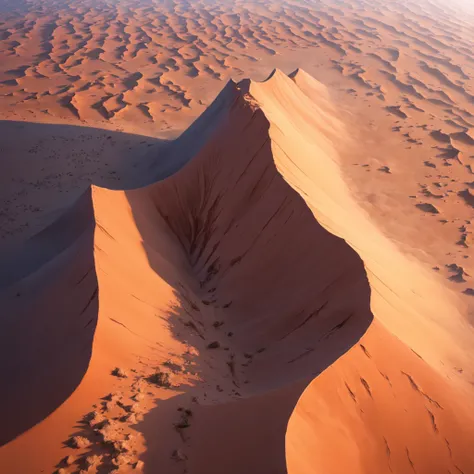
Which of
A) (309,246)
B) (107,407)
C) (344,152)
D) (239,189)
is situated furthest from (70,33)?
(107,407)

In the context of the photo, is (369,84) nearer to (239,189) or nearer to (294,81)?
(294,81)

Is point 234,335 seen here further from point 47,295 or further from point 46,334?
point 47,295

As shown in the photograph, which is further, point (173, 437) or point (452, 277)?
point (452, 277)

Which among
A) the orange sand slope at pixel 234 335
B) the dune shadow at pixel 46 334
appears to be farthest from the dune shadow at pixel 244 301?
the dune shadow at pixel 46 334

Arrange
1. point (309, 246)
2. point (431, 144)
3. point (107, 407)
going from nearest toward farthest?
point (107, 407), point (309, 246), point (431, 144)

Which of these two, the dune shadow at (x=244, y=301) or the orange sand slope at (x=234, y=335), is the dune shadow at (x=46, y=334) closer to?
the orange sand slope at (x=234, y=335)

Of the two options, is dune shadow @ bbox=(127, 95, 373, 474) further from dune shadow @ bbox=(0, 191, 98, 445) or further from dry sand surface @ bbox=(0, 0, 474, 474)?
dune shadow @ bbox=(0, 191, 98, 445)

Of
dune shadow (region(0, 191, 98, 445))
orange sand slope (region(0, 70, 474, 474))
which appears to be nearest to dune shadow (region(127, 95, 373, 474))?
orange sand slope (region(0, 70, 474, 474))
